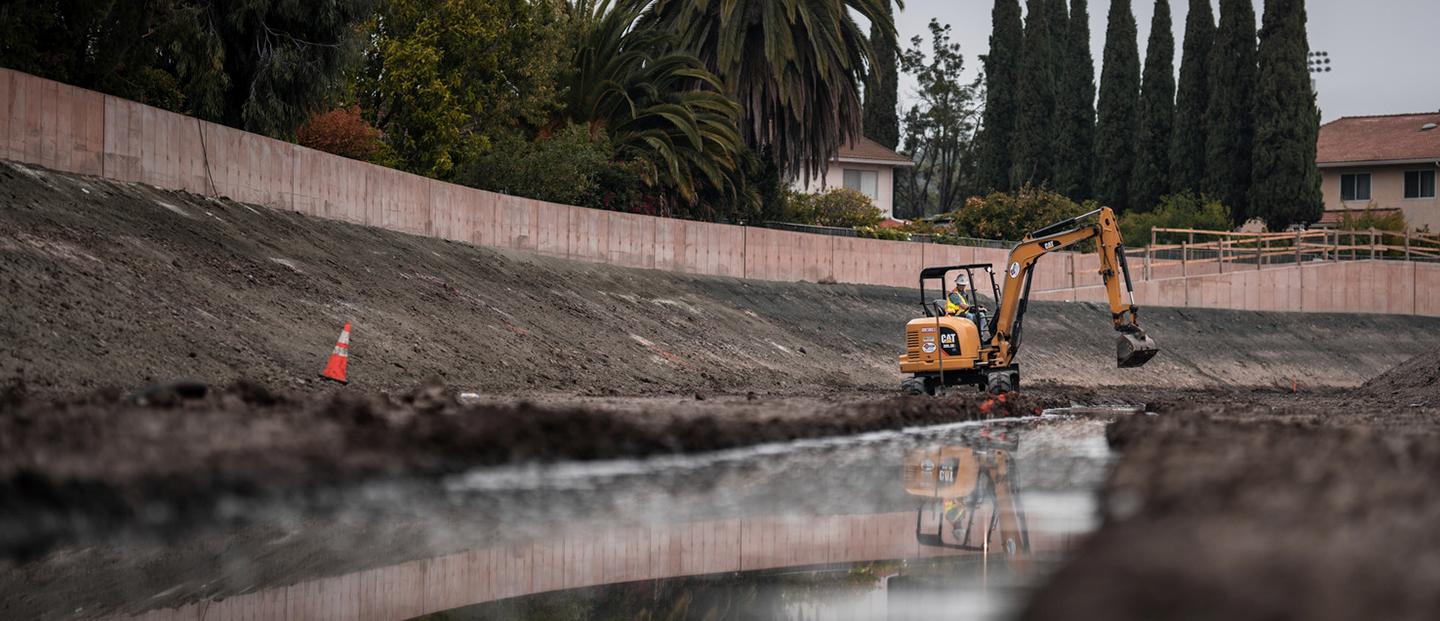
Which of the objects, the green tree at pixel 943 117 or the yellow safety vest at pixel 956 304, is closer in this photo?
the yellow safety vest at pixel 956 304

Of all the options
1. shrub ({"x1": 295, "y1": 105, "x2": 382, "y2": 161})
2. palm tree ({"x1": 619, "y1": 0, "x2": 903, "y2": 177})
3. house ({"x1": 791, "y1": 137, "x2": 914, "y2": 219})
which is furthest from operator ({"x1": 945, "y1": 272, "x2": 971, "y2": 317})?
house ({"x1": 791, "y1": 137, "x2": 914, "y2": 219})

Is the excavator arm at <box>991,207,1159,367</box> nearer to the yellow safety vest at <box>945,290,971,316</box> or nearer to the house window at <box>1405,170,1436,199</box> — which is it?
the yellow safety vest at <box>945,290,971,316</box>

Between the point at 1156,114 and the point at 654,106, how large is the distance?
101ft

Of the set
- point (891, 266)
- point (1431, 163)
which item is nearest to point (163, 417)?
point (891, 266)

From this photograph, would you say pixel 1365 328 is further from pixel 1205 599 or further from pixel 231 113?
pixel 1205 599

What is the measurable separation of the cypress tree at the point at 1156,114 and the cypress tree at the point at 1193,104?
127cm

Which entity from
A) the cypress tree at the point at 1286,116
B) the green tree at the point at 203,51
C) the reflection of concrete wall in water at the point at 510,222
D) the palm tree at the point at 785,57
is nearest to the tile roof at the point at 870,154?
the cypress tree at the point at 1286,116

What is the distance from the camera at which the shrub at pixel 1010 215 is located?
194 feet

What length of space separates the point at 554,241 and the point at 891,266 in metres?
13.7

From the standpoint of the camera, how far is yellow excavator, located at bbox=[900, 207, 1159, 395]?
23312 mm

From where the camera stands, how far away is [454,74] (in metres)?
42.0

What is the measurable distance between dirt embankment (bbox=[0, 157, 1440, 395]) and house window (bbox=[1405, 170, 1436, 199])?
28757mm

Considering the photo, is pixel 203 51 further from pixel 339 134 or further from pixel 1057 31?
pixel 1057 31

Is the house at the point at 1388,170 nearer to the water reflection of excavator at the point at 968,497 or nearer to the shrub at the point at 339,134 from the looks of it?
the shrub at the point at 339,134
